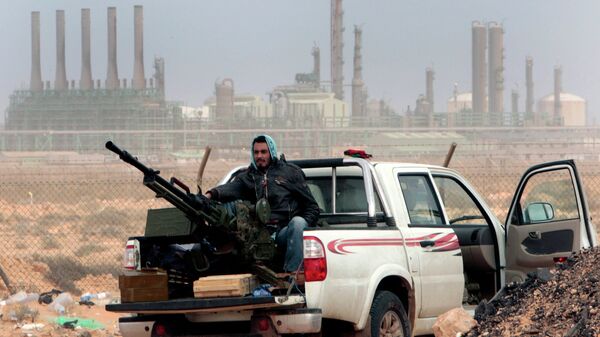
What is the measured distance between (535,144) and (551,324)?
337 feet

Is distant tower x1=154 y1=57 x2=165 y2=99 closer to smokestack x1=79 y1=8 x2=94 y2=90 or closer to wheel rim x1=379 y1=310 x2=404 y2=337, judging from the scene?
smokestack x1=79 y1=8 x2=94 y2=90

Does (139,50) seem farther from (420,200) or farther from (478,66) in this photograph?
(420,200)

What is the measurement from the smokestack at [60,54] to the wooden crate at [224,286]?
449ft

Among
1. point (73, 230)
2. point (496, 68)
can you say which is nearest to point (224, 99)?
point (496, 68)

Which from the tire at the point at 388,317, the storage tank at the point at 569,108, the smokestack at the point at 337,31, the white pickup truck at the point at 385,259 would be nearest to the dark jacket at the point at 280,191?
the white pickup truck at the point at 385,259

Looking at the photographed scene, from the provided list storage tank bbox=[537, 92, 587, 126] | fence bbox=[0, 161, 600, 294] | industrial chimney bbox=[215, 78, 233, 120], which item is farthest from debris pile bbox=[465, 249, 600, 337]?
storage tank bbox=[537, 92, 587, 126]

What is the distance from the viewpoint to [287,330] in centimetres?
823

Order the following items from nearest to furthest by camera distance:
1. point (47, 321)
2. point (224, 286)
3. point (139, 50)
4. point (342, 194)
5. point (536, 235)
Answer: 1. point (224, 286)
2. point (342, 194)
3. point (536, 235)
4. point (47, 321)
5. point (139, 50)

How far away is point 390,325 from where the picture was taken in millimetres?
9086

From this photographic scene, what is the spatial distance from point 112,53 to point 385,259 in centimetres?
13410

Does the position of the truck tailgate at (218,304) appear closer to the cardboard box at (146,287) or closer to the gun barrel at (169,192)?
the cardboard box at (146,287)

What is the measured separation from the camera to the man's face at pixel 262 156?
29.8ft

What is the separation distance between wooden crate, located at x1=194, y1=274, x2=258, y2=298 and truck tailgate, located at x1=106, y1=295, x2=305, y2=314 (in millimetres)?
39

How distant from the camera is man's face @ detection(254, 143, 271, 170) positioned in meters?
9.09
